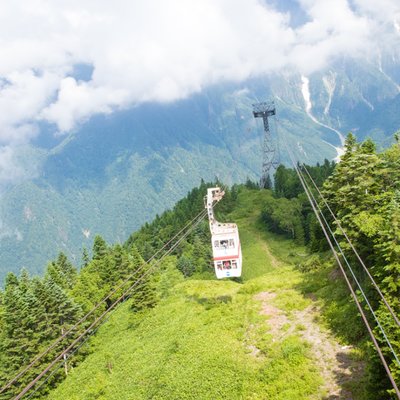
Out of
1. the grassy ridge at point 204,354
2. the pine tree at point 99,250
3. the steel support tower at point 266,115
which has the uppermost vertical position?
the steel support tower at point 266,115

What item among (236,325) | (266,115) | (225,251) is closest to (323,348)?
(236,325)

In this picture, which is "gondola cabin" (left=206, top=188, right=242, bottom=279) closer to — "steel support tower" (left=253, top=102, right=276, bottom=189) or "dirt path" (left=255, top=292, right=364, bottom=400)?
"dirt path" (left=255, top=292, right=364, bottom=400)

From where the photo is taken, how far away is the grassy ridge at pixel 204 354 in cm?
2722

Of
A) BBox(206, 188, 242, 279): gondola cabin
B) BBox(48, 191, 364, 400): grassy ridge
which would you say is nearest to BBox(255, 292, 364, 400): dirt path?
BBox(48, 191, 364, 400): grassy ridge

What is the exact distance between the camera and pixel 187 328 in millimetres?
40250

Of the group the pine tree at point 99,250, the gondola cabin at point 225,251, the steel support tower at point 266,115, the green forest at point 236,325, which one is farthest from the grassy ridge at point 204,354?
the steel support tower at point 266,115

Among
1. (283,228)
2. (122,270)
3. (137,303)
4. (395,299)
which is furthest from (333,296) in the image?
(283,228)

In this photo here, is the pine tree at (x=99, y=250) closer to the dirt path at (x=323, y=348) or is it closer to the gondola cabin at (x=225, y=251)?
the dirt path at (x=323, y=348)

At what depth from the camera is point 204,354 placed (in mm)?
33344

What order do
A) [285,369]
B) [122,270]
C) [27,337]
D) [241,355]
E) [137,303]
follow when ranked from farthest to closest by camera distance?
[122,270], [137,303], [27,337], [241,355], [285,369]

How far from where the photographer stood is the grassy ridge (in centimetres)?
2722

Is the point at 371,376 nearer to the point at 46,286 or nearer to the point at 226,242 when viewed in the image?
the point at 226,242

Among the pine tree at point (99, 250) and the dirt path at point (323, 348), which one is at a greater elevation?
the pine tree at point (99, 250)

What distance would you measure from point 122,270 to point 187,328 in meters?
40.7
